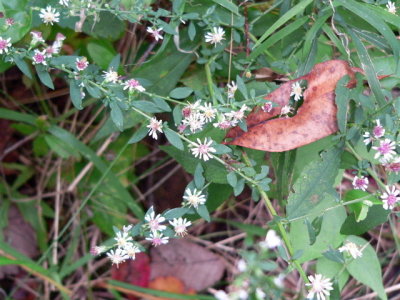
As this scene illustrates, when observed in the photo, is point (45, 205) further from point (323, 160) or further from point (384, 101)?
point (384, 101)

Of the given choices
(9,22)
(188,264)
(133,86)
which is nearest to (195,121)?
(133,86)

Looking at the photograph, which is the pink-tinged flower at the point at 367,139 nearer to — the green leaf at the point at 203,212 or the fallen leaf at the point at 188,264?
the green leaf at the point at 203,212

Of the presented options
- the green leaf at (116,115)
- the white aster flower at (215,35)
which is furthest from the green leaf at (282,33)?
the green leaf at (116,115)

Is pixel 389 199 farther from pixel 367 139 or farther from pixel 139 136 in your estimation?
pixel 139 136

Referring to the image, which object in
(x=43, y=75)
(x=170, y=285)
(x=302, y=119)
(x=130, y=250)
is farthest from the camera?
(x=170, y=285)

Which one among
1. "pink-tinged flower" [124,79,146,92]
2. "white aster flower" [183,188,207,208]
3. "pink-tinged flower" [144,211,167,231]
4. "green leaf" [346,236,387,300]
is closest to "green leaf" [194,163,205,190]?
"white aster flower" [183,188,207,208]

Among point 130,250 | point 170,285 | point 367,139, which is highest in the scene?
point 367,139

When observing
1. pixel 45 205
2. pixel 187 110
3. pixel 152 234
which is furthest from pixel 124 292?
pixel 187 110
